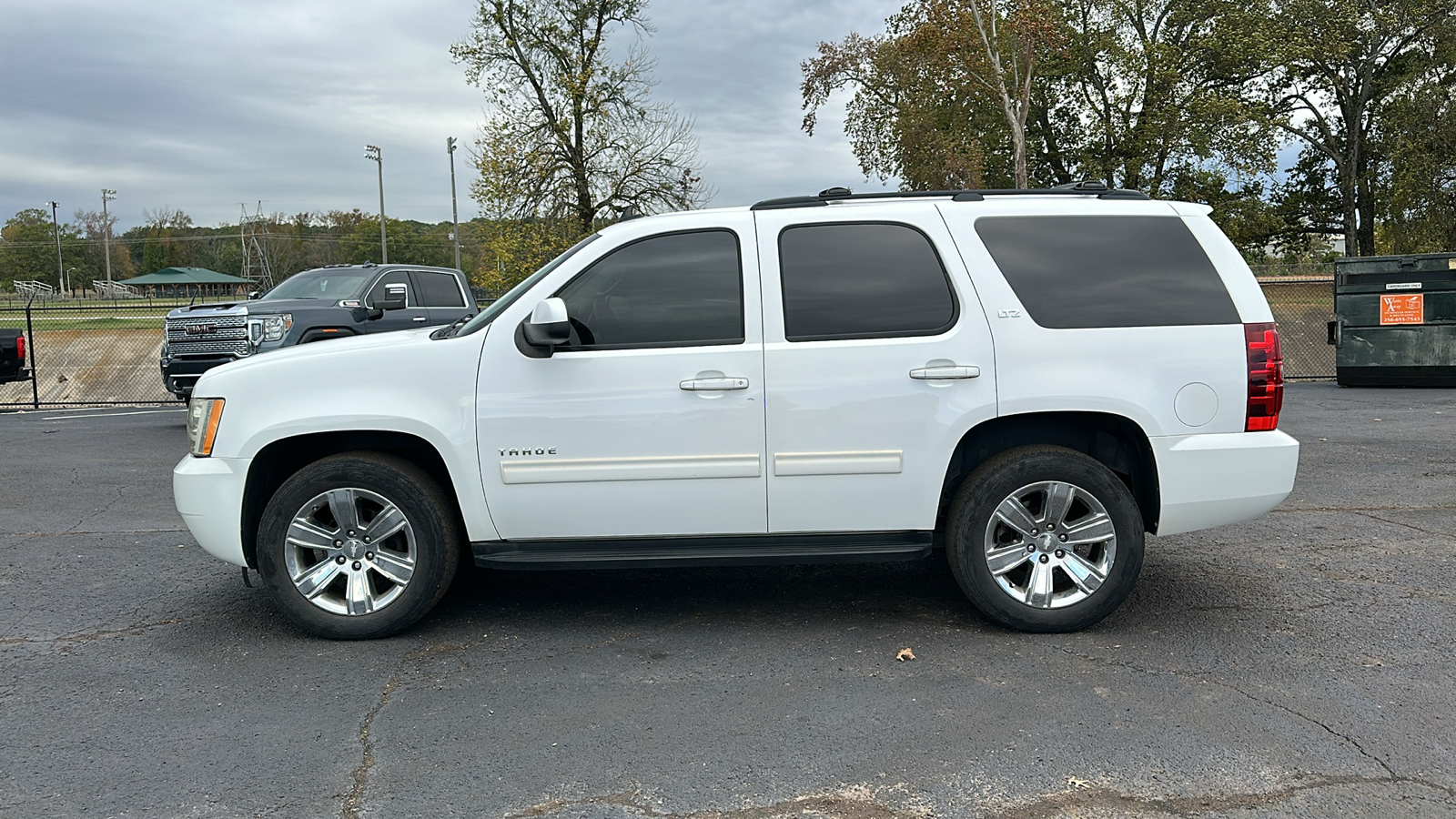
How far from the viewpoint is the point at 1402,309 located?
1590cm

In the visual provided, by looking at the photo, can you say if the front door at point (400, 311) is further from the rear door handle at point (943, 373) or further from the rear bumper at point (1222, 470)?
the rear bumper at point (1222, 470)

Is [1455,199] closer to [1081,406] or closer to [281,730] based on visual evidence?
[1081,406]

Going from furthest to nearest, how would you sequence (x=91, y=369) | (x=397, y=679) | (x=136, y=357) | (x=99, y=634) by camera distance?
(x=136, y=357), (x=91, y=369), (x=99, y=634), (x=397, y=679)

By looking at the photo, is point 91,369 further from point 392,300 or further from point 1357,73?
point 1357,73

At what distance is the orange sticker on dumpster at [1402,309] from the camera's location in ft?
51.7

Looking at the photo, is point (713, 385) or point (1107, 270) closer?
point (713, 385)

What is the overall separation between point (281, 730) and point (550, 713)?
949 millimetres

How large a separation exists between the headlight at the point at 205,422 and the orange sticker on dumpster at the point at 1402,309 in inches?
649

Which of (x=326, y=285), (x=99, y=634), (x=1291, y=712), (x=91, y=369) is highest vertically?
(x=326, y=285)

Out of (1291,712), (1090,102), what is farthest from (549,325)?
(1090,102)

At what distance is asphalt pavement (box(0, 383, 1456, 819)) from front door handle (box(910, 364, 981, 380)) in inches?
45.4

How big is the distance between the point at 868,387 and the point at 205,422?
295cm

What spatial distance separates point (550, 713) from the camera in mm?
3961

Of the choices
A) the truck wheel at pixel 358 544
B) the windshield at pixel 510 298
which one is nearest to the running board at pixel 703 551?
the truck wheel at pixel 358 544
